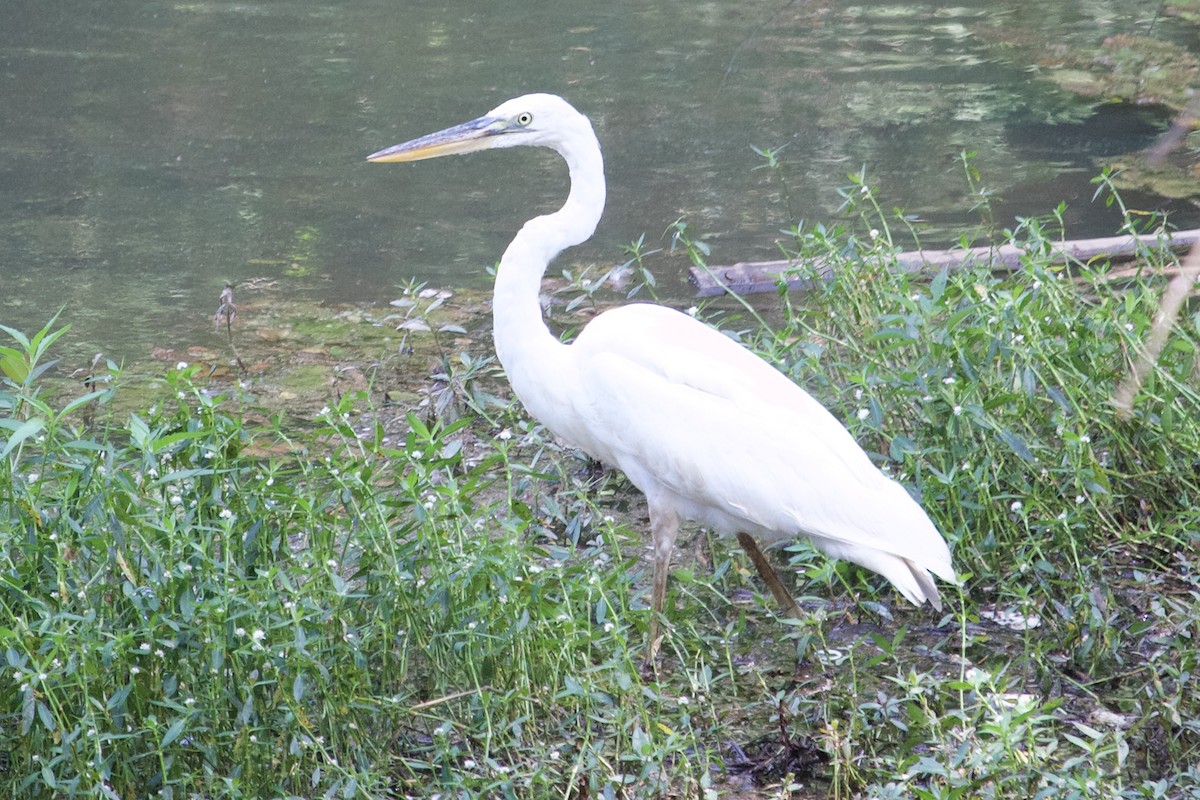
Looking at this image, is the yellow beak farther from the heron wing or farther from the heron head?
the heron wing

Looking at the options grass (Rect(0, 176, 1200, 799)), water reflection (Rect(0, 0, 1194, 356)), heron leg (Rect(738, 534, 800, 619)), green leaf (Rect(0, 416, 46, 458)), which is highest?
green leaf (Rect(0, 416, 46, 458))

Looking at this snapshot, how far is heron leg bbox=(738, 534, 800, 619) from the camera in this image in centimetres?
363

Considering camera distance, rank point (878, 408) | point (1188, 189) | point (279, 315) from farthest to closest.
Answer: point (1188, 189)
point (279, 315)
point (878, 408)

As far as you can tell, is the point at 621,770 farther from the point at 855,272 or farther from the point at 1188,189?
the point at 1188,189

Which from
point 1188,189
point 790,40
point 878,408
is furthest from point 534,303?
point 790,40

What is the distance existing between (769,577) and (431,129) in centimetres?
533

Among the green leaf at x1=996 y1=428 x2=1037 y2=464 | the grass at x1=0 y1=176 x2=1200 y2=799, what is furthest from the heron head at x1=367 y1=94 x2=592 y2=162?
the green leaf at x1=996 y1=428 x2=1037 y2=464

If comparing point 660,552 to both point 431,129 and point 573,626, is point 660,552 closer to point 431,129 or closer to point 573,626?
point 573,626

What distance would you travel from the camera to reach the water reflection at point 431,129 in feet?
22.1

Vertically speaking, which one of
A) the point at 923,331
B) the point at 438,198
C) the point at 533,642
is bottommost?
the point at 438,198

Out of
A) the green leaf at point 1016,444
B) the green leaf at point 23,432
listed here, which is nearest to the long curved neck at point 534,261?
the green leaf at point 1016,444

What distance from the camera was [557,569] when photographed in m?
3.06

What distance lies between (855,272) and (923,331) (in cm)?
58

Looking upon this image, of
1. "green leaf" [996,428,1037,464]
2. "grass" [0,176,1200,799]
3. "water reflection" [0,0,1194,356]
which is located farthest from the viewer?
"water reflection" [0,0,1194,356]
